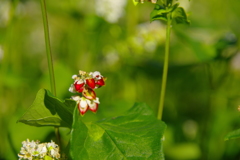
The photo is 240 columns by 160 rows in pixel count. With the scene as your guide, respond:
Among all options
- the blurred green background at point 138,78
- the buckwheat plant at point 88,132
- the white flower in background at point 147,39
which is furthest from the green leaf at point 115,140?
the white flower in background at point 147,39

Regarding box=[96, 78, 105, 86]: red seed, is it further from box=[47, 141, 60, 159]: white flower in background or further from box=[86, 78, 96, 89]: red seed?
box=[47, 141, 60, 159]: white flower in background

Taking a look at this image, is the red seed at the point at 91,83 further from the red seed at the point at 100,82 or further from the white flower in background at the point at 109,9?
the white flower in background at the point at 109,9

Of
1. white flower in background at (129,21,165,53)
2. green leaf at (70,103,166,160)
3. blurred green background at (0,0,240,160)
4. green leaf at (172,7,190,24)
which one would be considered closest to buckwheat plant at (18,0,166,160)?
green leaf at (70,103,166,160)

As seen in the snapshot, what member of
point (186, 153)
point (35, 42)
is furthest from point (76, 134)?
point (35, 42)

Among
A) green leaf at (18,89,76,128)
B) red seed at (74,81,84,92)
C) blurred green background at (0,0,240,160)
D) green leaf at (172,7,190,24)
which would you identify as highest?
green leaf at (172,7,190,24)

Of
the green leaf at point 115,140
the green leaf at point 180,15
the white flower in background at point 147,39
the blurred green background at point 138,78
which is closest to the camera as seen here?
the green leaf at point 115,140

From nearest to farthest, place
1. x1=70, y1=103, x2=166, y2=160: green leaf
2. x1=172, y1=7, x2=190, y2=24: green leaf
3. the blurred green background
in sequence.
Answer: x1=70, y1=103, x2=166, y2=160: green leaf
x1=172, y1=7, x2=190, y2=24: green leaf
the blurred green background
